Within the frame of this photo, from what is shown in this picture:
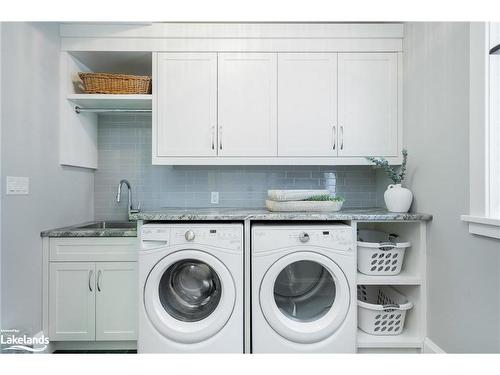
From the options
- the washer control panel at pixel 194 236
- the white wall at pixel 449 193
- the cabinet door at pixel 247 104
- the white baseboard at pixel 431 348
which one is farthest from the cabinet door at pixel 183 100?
the white baseboard at pixel 431 348

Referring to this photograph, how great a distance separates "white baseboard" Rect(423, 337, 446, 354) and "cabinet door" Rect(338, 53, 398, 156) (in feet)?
4.27

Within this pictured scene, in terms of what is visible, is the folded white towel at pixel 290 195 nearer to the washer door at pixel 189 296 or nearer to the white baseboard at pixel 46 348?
the washer door at pixel 189 296

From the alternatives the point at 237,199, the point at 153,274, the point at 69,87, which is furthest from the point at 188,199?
the point at 69,87

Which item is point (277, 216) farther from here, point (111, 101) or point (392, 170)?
point (111, 101)

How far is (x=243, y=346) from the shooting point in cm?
194

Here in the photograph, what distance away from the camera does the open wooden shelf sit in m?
2.36

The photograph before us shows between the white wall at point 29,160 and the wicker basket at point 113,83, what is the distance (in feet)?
0.71

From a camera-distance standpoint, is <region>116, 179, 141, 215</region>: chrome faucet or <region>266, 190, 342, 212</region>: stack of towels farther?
<region>116, 179, 141, 215</region>: chrome faucet

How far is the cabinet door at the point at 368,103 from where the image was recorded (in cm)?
237

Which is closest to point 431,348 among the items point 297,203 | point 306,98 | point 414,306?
point 414,306

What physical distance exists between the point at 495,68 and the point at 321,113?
3.52ft

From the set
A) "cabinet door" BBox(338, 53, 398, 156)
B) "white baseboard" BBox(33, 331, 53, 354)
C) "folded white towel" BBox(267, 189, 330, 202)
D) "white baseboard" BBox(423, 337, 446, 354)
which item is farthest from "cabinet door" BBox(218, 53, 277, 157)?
"white baseboard" BBox(33, 331, 53, 354)

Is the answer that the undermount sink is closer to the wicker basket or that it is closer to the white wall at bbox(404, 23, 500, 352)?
the wicker basket

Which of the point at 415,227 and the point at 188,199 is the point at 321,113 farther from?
the point at 188,199
